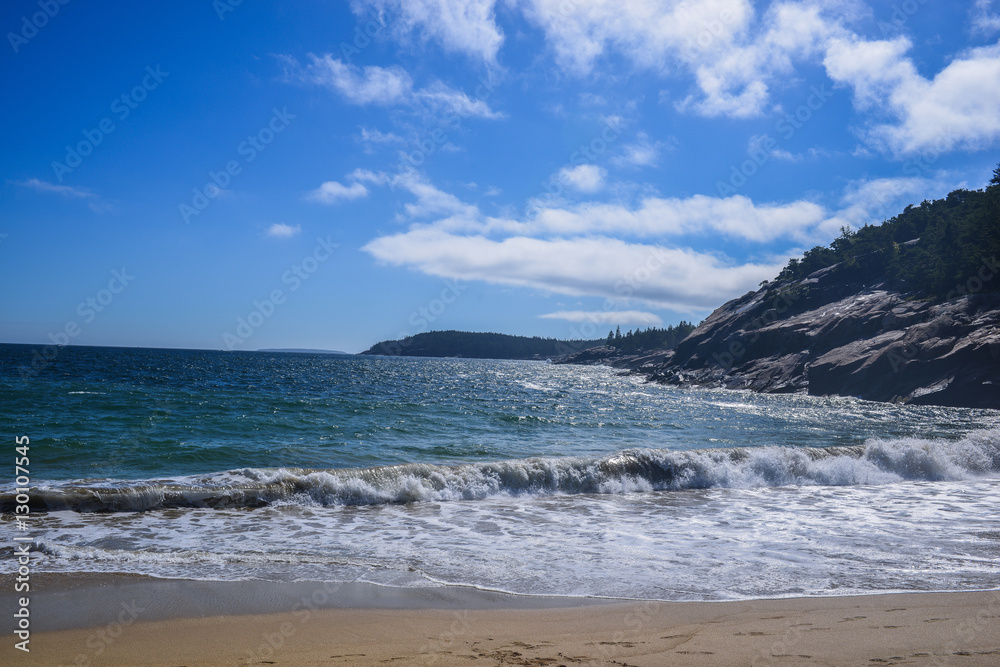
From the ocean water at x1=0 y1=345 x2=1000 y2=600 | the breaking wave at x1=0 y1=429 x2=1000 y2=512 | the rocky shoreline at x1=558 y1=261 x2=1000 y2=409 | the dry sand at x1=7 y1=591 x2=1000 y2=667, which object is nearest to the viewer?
the dry sand at x1=7 y1=591 x2=1000 y2=667

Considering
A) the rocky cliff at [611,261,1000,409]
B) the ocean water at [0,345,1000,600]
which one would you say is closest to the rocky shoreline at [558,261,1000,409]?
the rocky cliff at [611,261,1000,409]

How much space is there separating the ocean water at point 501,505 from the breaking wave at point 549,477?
6 centimetres

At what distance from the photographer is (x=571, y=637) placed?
17.4 feet

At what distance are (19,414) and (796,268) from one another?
106860 millimetres

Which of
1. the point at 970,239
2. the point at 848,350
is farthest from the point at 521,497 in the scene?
the point at 970,239

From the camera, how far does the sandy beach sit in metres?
4.82

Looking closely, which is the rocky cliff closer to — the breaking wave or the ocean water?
the ocean water

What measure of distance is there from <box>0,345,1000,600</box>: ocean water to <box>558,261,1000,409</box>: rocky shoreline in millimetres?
24014

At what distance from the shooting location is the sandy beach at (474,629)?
4816mm

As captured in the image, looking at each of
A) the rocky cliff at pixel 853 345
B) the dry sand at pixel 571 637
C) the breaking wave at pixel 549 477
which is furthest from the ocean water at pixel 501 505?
the rocky cliff at pixel 853 345

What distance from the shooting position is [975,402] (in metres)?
40.3

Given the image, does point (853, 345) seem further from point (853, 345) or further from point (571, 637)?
point (571, 637)

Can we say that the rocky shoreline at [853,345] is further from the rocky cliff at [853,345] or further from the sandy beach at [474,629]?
the sandy beach at [474,629]

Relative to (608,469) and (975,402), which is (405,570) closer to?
(608,469)
